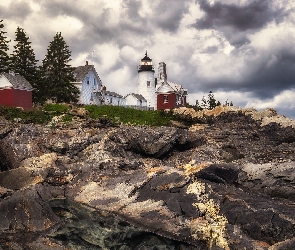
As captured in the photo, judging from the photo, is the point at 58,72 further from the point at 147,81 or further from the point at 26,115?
the point at 147,81

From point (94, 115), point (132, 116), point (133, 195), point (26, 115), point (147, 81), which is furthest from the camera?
point (147, 81)

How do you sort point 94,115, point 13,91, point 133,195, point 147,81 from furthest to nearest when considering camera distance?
point 147,81 → point 13,91 → point 94,115 → point 133,195

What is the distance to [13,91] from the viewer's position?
4816 cm

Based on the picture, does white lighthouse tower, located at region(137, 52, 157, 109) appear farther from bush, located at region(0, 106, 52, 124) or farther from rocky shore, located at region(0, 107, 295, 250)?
rocky shore, located at region(0, 107, 295, 250)

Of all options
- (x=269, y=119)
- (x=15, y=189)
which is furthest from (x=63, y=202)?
(x=269, y=119)

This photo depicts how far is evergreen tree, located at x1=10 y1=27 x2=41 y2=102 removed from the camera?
52713mm

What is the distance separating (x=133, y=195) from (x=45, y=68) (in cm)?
3999

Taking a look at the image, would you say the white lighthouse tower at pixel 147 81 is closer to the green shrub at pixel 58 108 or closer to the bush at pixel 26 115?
the green shrub at pixel 58 108

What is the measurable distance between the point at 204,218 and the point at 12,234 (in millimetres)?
9280

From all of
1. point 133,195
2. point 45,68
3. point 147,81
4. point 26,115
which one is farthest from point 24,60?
point 133,195

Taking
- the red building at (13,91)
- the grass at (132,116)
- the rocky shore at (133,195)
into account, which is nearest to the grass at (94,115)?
the grass at (132,116)

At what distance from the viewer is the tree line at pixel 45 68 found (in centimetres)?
5281

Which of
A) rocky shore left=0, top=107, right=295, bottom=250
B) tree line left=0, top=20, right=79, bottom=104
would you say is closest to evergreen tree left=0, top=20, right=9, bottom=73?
tree line left=0, top=20, right=79, bottom=104

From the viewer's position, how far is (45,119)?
139ft
